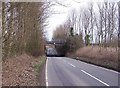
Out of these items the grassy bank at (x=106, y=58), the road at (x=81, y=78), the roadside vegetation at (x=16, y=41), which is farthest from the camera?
the grassy bank at (x=106, y=58)

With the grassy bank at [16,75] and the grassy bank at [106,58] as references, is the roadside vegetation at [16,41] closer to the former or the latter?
the grassy bank at [16,75]

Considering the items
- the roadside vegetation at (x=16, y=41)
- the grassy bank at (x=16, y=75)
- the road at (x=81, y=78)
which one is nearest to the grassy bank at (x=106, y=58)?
the road at (x=81, y=78)

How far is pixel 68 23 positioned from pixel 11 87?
63026 millimetres

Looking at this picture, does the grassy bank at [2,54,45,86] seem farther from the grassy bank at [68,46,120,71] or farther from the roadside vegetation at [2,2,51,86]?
the grassy bank at [68,46,120,71]

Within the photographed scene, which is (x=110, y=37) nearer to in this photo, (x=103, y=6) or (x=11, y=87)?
(x=103, y=6)

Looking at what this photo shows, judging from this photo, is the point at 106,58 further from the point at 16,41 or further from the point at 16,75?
the point at 16,75

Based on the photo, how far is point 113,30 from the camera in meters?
34.2

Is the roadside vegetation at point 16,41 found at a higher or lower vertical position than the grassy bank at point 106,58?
higher

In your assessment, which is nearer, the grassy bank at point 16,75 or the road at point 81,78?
the grassy bank at point 16,75

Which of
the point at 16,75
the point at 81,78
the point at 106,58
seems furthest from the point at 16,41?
the point at 106,58

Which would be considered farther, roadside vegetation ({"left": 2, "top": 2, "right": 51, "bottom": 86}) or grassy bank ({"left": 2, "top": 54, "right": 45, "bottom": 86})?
roadside vegetation ({"left": 2, "top": 2, "right": 51, "bottom": 86})

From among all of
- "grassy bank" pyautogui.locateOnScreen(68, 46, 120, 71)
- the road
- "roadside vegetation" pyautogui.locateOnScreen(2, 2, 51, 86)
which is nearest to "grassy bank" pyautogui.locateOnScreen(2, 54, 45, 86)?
"roadside vegetation" pyautogui.locateOnScreen(2, 2, 51, 86)

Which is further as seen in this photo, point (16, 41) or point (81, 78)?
point (16, 41)

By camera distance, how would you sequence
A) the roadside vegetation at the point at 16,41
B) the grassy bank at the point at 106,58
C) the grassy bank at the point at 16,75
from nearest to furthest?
the grassy bank at the point at 16,75
the roadside vegetation at the point at 16,41
the grassy bank at the point at 106,58
